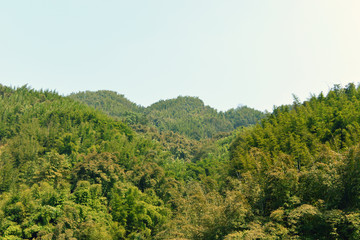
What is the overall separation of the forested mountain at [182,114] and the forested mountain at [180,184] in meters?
57.8

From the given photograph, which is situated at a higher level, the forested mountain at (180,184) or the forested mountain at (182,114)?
the forested mountain at (182,114)

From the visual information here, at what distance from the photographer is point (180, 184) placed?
106 ft

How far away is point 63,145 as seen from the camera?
35969 millimetres

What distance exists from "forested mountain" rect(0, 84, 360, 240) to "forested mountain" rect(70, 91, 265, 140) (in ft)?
190

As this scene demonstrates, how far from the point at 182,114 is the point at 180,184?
3811 inches

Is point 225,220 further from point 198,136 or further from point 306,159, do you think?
point 198,136

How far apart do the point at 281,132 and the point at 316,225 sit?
10.7 m

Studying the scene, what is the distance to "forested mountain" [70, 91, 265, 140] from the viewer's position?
105500mm

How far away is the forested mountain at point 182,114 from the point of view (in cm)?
10550

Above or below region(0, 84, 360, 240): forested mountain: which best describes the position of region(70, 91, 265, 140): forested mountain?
above

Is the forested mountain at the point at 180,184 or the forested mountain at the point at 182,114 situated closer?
the forested mountain at the point at 180,184

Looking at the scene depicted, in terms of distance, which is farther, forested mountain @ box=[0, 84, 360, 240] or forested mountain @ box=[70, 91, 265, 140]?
forested mountain @ box=[70, 91, 265, 140]

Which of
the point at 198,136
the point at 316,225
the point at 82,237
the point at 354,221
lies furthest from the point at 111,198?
the point at 198,136

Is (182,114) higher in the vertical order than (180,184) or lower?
higher
